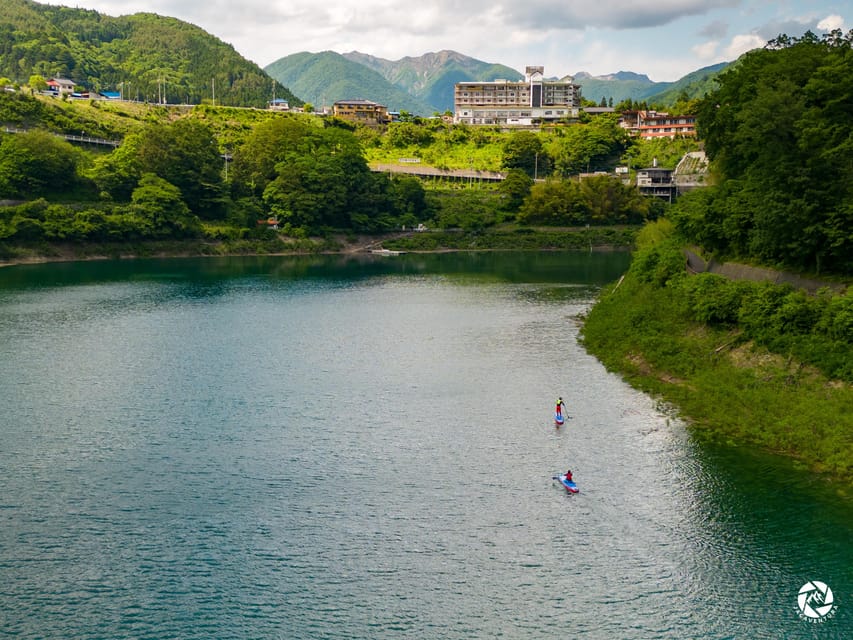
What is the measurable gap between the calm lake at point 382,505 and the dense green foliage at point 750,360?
1426 millimetres

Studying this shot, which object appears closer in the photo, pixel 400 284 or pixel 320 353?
pixel 320 353

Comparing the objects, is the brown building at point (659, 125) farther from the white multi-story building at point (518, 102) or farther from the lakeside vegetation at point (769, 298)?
the lakeside vegetation at point (769, 298)

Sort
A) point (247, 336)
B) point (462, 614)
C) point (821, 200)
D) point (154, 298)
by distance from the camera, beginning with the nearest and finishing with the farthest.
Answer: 1. point (462, 614)
2. point (821, 200)
3. point (247, 336)
4. point (154, 298)

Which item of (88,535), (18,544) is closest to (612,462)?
(88,535)

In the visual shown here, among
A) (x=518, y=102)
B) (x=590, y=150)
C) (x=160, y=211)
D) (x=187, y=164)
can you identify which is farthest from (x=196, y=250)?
(x=518, y=102)

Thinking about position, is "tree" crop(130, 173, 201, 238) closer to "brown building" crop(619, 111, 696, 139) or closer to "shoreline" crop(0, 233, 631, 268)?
"shoreline" crop(0, 233, 631, 268)

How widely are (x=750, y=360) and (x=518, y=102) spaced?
146 metres

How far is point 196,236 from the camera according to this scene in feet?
325

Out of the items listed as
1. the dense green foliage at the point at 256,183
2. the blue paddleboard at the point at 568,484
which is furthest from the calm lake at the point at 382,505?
the dense green foliage at the point at 256,183

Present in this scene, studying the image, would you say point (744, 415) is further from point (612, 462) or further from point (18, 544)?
point (18, 544)

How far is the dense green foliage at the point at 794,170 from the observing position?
127ft

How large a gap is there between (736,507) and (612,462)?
490 cm

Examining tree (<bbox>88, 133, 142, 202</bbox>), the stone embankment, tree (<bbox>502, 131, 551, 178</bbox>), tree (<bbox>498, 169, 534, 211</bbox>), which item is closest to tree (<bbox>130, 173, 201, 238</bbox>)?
tree (<bbox>88, 133, 142, 202</bbox>)

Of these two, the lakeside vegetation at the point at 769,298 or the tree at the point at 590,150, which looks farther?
the tree at the point at 590,150
